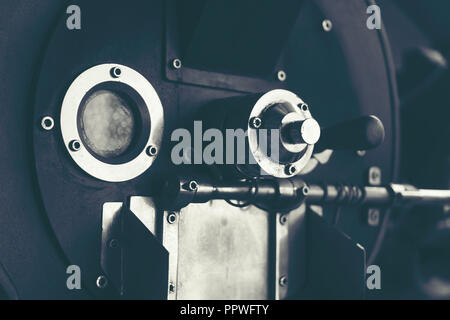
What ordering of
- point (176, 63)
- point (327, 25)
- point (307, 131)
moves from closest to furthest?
point (307, 131)
point (176, 63)
point (327, 25)

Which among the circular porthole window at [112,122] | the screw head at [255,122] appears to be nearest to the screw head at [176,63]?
the circular porthole window at [112,122]

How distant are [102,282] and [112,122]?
A: 0.23m

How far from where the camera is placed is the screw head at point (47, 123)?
0.80m

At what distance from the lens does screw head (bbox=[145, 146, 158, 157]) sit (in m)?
0.87

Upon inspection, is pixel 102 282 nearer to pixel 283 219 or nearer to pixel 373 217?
pixel 283 219

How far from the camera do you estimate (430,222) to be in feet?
4.11

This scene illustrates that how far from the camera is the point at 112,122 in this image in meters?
0.86

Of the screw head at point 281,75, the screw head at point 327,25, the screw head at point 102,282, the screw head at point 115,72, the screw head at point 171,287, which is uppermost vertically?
the screw head at point 327,25

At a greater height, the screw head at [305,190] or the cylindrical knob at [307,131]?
the cylindrical knob at [307,131]

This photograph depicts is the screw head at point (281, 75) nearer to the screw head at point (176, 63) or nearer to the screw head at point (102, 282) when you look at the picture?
the screw head at point (176, 63)

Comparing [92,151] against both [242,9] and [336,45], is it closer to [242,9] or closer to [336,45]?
[242,9]

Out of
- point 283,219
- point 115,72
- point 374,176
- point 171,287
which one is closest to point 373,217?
point 374,176

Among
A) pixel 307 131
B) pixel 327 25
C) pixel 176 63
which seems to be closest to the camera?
pixel 307 131

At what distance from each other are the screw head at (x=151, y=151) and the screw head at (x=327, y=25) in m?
0.39
